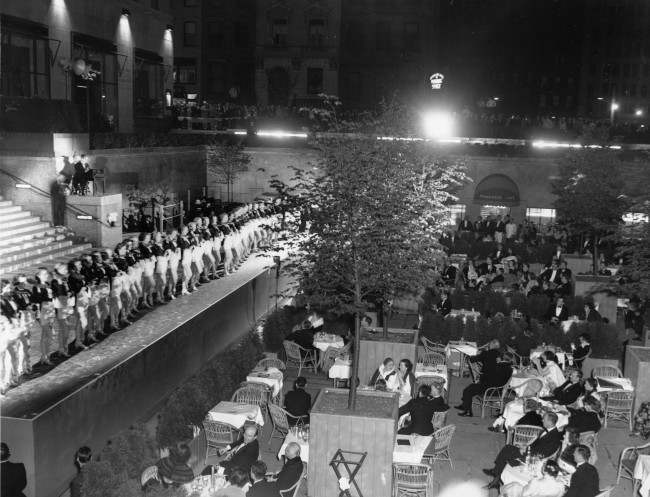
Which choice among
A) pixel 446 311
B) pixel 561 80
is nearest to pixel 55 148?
pixel 446 311

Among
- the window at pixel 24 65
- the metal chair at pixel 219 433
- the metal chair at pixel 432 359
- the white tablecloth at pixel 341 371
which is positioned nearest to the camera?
the metal chair at pixel 219 433

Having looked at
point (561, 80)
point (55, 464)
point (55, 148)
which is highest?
point (561, 80)

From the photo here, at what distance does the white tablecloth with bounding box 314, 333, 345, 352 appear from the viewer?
17844mm

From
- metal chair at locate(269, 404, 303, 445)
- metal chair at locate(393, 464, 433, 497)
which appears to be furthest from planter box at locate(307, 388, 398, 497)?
metal chair at locate(269, 404, 303, 445)

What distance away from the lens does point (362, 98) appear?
60.5m

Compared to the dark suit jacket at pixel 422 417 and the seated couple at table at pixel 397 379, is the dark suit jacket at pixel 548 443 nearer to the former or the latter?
the dark suit jacket at pixel 422 417

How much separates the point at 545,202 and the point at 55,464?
3552 cm

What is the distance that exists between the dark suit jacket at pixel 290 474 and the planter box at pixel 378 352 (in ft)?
17.7

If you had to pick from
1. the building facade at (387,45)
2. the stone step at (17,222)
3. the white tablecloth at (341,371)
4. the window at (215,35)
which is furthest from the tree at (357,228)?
the window at (215,35)

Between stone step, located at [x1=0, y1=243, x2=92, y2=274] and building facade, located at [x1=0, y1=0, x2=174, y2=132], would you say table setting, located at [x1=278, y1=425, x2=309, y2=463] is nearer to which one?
stone step, located at [x1=0, y1=243, x2=92, y2=274]

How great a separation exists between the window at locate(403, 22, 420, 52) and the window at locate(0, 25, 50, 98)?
108 feet

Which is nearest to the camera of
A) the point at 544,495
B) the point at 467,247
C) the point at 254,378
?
the point at 544,495

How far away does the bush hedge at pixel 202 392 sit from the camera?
Answer: 12.8 meters

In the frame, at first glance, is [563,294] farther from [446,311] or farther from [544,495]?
[544,495]
